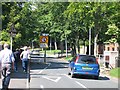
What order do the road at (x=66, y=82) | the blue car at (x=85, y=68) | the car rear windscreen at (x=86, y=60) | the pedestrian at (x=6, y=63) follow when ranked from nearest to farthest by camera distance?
1. the pedestrian at (x=6, y=63)
2. the road at (x=66, y=82)
3. the blue car at (x=85, y=68)
4. the car rear windscreen at (x=86, y=60)

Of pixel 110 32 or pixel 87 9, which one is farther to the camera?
pixel 87 9

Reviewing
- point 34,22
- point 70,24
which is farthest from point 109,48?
point 34,22

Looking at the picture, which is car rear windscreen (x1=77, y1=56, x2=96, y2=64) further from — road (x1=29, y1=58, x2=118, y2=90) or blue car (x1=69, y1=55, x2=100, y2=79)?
road (x1=29, y1=58, x2=118, y2=90)

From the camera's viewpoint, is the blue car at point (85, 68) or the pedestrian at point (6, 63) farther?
the blue car at point (85, 68)

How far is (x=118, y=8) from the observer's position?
3195cm

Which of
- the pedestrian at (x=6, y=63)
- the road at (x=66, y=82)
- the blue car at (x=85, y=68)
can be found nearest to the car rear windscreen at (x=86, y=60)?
the blue car at (x=85, y=68)

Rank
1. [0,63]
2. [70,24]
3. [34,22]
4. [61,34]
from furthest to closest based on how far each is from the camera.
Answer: [61,34] → [70,24] → [34,22] → [0,63]

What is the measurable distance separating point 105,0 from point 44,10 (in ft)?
114

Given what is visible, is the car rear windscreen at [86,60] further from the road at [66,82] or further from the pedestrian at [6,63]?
the pedestrian at [6,63]

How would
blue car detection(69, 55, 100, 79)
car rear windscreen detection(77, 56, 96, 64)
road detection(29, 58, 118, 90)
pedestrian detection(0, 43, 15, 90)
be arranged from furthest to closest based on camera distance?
car rear windscreen detection(77, 56, 96, 64) < blue car detection(69, 55, 100, 79) < road detection(29, 58, 118, 90) < pedestrian detection(0, 43, 15, 90)

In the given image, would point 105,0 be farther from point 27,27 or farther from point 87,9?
point 27,27

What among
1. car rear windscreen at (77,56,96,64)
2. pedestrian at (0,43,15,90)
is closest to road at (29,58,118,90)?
car rear windscreen at (77,56,96,64)

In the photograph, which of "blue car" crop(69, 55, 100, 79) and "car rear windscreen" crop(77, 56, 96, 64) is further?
"car rear windscreen" crop(77, 56, 96, 64)

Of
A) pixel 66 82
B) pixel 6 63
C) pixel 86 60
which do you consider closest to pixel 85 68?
pixel 86 60
